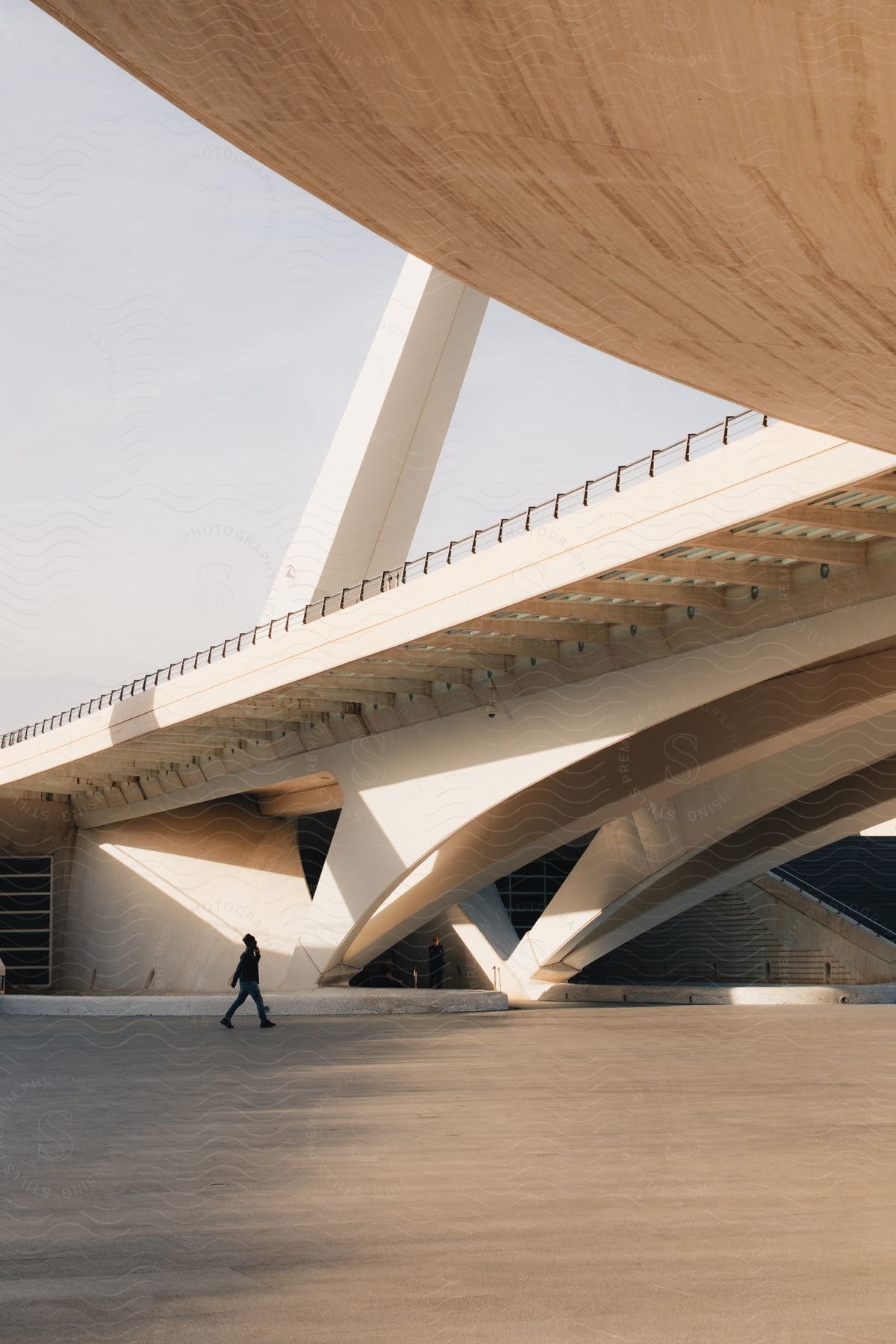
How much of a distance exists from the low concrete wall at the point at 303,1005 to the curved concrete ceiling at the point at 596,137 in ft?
52.0

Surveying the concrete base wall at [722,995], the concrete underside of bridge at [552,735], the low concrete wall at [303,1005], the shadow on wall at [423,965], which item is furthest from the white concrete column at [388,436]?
the concrete base wall at [722,995]

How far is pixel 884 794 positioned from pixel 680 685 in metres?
7.30

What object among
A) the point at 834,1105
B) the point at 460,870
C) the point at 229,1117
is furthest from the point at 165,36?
the point at 460,870

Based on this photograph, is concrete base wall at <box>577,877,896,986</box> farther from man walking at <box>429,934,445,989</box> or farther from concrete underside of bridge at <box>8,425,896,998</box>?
concrete underside of bridge at <box>8,425,896,998</box>

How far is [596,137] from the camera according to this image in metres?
4.67

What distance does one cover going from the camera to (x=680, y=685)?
691 inches

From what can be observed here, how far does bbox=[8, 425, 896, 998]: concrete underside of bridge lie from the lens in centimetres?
1476

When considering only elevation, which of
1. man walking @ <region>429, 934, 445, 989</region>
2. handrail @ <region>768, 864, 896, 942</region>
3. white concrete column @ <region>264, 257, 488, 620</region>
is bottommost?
man walking @ <region>429, 934, 445, 989</region>

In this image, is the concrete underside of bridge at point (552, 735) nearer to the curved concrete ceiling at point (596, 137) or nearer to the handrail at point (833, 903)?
the handrail at point (833, 903)

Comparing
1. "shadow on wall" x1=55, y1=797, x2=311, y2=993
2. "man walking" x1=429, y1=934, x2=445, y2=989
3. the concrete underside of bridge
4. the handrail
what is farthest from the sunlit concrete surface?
"man walking" x1=429, y1=934, x2=445, y2=989

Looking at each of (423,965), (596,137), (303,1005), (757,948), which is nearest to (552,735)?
(303,1005)

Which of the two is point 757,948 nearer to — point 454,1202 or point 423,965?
point 423,965

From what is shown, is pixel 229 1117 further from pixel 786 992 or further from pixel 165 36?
pixel 786 992

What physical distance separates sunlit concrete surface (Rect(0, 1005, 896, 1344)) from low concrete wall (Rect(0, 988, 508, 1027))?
8.65 m
